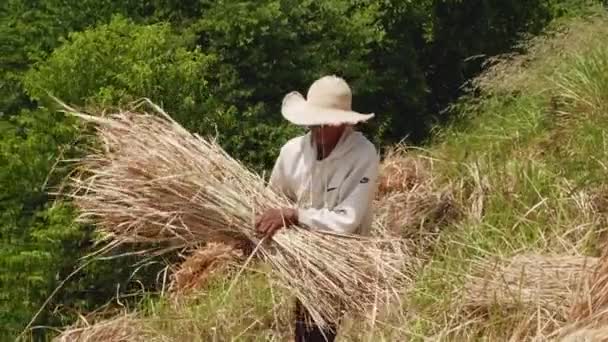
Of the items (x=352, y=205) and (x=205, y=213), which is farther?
(x=205, y=213)

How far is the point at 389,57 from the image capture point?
947cm

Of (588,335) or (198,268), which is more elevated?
(588,335)

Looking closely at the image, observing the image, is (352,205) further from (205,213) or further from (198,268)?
(198,268)

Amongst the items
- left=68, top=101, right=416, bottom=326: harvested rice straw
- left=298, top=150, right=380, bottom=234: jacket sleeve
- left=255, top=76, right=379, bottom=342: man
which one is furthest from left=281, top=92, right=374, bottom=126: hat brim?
left=68, top=101, right=416, bottom=326: harvested rice straw

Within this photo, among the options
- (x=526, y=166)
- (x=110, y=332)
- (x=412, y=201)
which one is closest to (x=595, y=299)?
(x=526, y=166)

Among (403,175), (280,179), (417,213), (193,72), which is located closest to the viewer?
(280,179)

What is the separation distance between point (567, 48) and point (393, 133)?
7.46 feet

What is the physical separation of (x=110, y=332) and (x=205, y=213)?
1.51 metres

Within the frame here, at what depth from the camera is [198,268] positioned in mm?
5559

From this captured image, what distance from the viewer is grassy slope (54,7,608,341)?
3969mm

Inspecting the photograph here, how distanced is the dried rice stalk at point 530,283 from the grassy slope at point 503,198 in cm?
5

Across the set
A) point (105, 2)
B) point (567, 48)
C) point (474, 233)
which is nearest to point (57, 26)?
point (105, 2)

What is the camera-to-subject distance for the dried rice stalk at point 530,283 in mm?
3732

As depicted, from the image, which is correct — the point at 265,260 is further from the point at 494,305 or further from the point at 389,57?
the point at 389,57
